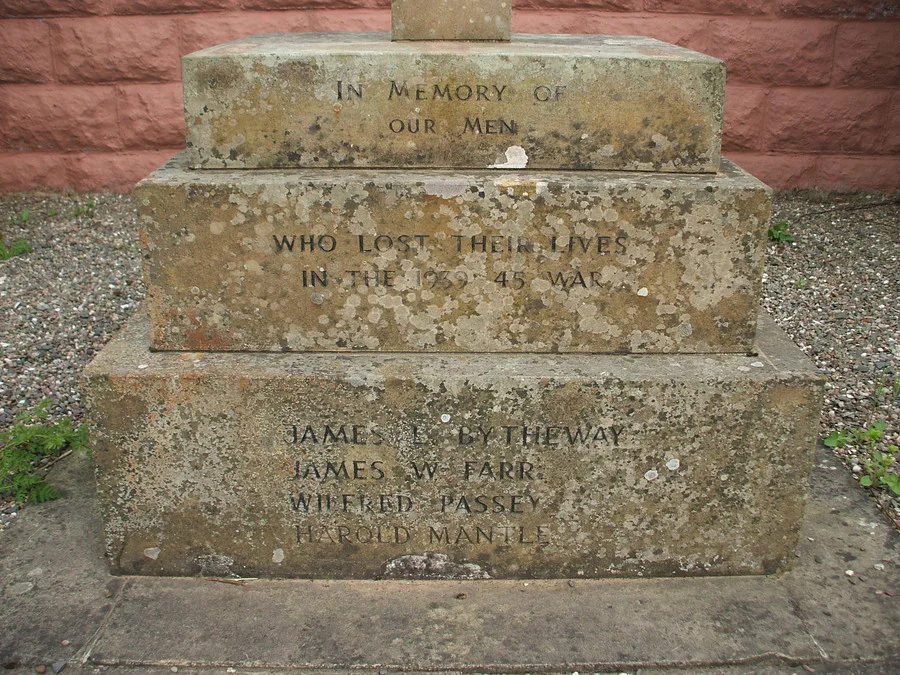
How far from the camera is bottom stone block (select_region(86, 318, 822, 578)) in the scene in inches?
103

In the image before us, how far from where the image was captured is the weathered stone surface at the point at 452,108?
2.62m

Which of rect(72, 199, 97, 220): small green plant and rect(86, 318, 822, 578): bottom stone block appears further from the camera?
rect(72, 199, 97, 220): small green plant

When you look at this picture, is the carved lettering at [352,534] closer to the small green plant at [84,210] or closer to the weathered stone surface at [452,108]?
the weathered stone surface at [452,108]

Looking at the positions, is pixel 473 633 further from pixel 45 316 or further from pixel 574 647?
pixel 45 316

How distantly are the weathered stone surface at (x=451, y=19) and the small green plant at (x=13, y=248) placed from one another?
127 inches

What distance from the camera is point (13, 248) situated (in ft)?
17.0

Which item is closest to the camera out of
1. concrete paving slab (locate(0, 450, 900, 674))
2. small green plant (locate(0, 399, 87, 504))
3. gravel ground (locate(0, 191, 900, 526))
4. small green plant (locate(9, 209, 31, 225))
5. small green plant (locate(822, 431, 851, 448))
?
concrete paving slab (locate(0, 450, 900, 674))

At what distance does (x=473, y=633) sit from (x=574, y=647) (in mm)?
283

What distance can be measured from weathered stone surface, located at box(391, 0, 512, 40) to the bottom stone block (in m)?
1.06

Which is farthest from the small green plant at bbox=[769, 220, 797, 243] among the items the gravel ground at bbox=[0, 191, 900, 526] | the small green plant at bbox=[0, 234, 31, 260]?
the small green plant at bbox=[0, 234, 31, 260]

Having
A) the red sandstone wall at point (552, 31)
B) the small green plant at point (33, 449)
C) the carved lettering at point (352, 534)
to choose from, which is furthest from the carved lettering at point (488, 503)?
the red sandstone wall at point (552, 31)

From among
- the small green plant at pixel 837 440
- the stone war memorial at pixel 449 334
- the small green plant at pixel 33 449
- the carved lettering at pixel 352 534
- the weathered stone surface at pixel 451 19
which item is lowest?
the small green plant at pixel 33 449

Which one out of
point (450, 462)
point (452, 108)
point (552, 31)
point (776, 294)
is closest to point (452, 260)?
point (452, 108)

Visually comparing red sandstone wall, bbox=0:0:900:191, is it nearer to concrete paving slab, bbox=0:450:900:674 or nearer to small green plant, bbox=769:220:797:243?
small green plant, bbox=769:220:797:243
